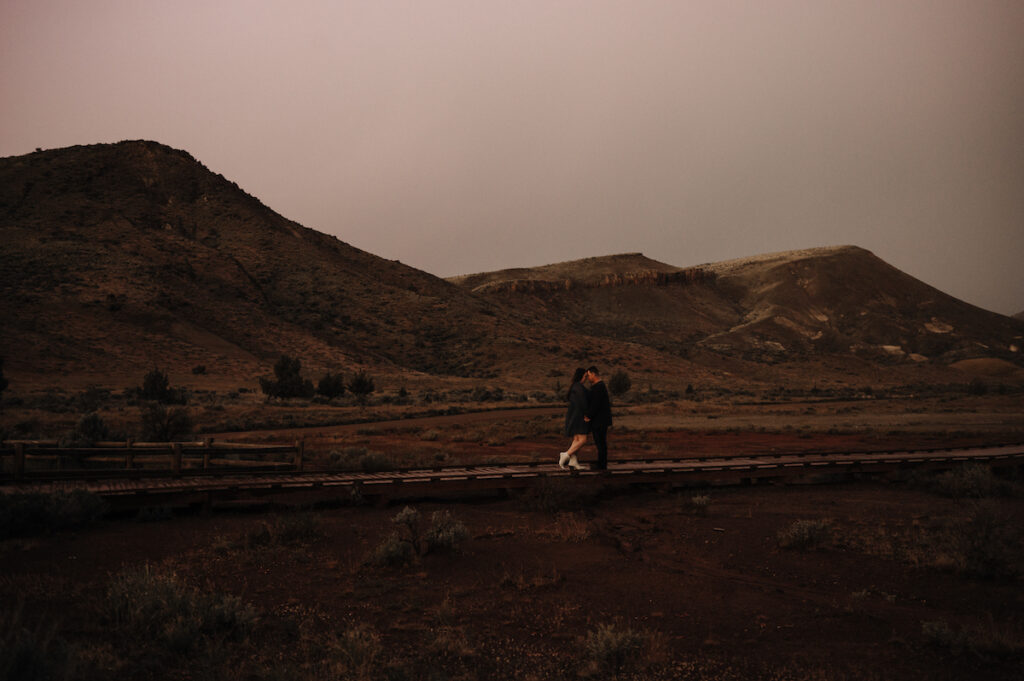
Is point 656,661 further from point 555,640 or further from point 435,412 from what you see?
point 435,412

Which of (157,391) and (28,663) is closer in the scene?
(28,663)

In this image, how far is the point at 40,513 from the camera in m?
8.25

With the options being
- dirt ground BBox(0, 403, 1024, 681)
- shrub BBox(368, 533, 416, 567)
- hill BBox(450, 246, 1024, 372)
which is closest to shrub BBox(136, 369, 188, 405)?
dirt ground BBox(0, 403, 1024, 681)

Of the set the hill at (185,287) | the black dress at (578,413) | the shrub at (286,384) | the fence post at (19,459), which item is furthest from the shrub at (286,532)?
the hill at (185,287)

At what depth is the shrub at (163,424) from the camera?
59.1ft

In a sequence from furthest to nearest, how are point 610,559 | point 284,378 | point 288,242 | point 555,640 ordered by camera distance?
point 288,242 < point 284,378 < point 610,559 < point 555,640

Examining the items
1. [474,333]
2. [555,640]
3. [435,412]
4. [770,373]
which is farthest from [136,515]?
[770,373]

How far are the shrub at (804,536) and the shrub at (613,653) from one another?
423 centimetres

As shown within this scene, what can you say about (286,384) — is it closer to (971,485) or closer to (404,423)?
(404,423)

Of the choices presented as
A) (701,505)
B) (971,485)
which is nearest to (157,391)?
(701,505)

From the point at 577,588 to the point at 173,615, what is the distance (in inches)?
159

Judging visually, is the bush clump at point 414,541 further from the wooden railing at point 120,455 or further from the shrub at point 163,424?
the shrub at point 163,424

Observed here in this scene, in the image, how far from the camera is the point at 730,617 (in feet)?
20.6

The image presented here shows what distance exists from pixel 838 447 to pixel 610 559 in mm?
14018
